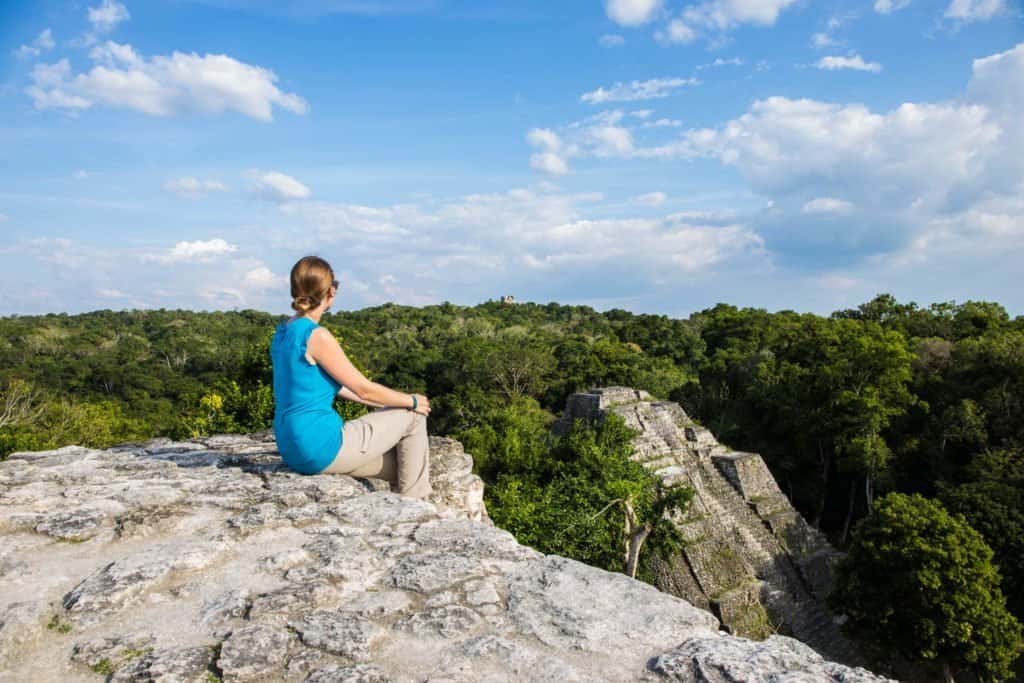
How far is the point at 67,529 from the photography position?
8.59 ft

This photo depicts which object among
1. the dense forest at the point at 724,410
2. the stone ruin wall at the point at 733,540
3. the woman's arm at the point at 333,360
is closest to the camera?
the woman's arm at the point at 333,360

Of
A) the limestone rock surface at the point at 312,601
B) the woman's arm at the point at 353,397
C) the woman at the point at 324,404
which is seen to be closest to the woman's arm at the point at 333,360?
the woman at the point at 324,404

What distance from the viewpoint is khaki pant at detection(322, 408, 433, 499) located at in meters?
3.15

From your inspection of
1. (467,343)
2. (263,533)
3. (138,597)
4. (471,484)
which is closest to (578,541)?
(471,484)

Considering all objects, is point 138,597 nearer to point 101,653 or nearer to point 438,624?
point 101,653

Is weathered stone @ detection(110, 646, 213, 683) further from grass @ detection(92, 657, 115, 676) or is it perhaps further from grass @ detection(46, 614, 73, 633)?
grass @ detection(46, 614, 73, 633)

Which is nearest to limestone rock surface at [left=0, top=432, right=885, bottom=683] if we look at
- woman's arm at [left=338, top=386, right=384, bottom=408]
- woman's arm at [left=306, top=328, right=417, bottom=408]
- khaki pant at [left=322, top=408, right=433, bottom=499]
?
khaki pant at [left=322, top=408, right=433, bottom=499]

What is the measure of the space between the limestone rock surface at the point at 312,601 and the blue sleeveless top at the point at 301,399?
26 centimetres

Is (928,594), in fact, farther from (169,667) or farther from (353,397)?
(169,667)

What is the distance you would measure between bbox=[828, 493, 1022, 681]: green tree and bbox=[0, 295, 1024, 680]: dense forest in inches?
2.1

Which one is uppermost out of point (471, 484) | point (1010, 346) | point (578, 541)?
point (1010, 346)

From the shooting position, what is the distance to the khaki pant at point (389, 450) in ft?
10.3

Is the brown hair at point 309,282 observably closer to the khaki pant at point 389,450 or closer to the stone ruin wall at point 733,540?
the khaki pant at point 389,450

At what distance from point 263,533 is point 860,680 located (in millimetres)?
2260
